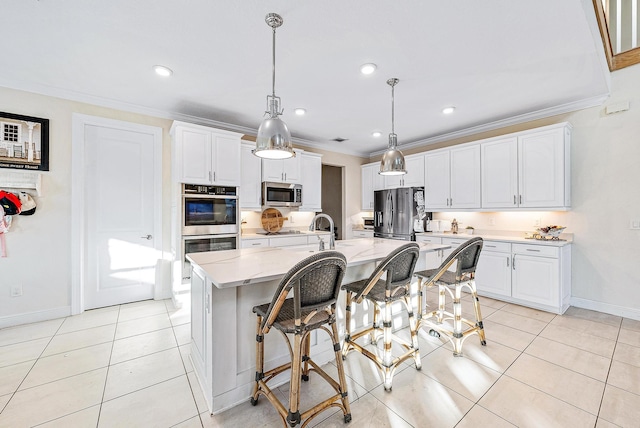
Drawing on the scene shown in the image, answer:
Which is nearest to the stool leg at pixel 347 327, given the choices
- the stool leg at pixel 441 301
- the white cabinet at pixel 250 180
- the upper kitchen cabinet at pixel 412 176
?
the stool leg at pixel 441 301

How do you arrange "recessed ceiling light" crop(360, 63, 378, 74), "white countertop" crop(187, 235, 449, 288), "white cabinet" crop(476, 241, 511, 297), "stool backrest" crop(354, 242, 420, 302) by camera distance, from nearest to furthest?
"white countertop" crop(187, 235, 449, 288) < "stool backrest" crop(354, 242, 420, 302) < "recessed ceiling light" crop(360, 63, 378, 74) < "white cabinet" crop(476, 241, 511, 297)

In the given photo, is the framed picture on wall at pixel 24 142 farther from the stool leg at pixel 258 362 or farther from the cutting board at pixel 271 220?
the stool leg at pixel 258 362

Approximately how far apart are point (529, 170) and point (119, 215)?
553 centimetres

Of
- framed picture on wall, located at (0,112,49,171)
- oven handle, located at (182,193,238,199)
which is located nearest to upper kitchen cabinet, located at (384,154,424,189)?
oven handle, located at (182,193,238,199)

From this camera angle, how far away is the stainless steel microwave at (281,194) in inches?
177

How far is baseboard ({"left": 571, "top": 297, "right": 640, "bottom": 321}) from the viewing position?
321 cm

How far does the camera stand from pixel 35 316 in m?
3.10


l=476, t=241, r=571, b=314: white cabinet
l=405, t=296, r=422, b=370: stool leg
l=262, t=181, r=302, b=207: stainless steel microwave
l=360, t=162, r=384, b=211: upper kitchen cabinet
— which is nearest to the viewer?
l=405, t=296, r=422, b=370: stool leg

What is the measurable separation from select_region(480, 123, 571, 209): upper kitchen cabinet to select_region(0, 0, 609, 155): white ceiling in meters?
0.42

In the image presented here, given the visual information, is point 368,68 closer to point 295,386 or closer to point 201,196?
point 201,196

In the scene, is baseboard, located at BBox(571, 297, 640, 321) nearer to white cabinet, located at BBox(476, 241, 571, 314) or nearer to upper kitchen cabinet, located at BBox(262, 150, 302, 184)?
white cabinet, located at BBox(476, 241, 571, 314)

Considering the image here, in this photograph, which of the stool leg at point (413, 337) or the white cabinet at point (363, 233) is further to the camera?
the white cabinet at point (363, 233)

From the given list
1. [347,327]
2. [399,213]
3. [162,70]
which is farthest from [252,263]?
[399,213]

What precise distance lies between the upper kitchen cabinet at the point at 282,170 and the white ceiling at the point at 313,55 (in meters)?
0.96
